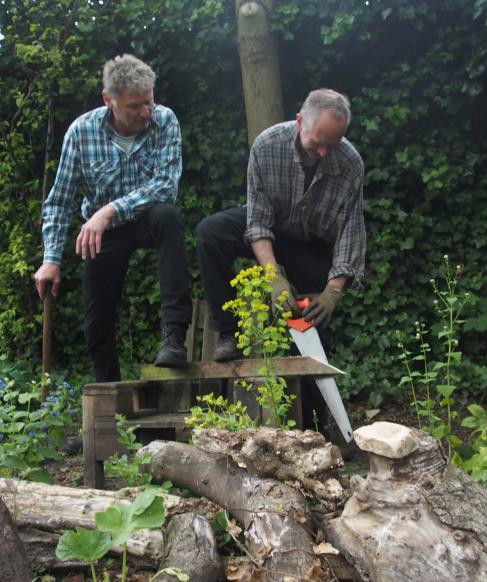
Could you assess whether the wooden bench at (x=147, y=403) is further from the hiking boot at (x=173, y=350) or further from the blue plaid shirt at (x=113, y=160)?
the blue plaid shirt at (x=113, y=160)

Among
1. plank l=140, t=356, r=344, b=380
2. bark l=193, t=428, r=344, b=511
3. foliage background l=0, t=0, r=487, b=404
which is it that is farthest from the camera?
foliage background l=0, t=0, r=487, b=404

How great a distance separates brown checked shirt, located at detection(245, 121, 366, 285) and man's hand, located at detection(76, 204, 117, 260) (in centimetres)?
69

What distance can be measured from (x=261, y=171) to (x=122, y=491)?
196 centimetres

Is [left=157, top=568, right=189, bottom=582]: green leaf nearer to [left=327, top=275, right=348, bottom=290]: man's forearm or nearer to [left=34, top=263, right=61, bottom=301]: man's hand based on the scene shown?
[left=327, top=275, right=348, bottom=290]: man's forearm

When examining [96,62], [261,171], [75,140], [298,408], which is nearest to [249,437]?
[298,408]

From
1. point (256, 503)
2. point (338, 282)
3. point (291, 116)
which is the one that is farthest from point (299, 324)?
point (291, 116)

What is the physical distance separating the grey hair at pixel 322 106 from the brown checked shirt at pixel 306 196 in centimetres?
22

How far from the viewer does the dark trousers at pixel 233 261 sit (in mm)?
3850

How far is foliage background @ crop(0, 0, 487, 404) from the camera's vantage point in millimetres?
5359

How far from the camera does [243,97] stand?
5.93 meters

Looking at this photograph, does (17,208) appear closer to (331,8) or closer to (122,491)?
(331,8)

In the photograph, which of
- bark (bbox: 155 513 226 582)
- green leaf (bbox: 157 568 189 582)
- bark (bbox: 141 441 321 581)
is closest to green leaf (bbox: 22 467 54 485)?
bark (bbox: 141 441 321 581)

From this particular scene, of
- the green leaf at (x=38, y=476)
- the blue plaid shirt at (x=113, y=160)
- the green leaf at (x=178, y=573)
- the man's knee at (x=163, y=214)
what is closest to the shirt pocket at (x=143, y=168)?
the blue plaid shirt at (x=113, y=160)

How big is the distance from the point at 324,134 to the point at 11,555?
Answer: 239cm
